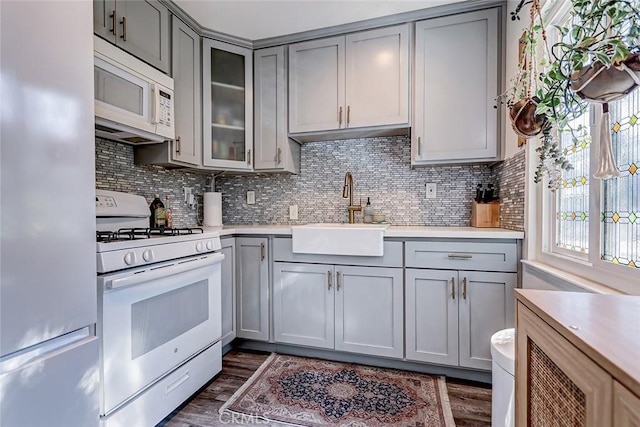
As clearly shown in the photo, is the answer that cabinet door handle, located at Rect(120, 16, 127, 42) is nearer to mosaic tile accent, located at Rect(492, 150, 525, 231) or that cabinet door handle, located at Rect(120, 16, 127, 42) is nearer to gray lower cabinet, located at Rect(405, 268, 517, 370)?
gray lower cabinet, located at Rect(405, 268, 517, 370)

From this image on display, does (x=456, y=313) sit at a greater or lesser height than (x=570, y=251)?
lesser

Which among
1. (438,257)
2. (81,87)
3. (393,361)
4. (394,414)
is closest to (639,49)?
(438,257)

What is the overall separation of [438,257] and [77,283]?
1736mm

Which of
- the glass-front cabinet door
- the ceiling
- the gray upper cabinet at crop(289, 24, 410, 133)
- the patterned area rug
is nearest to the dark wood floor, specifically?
the patterned area rug

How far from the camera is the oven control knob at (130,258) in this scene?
4.25 feet

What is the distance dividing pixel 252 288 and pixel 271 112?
4.51 feet

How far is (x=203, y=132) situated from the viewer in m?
2.29

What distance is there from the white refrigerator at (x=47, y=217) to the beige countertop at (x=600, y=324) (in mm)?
1318

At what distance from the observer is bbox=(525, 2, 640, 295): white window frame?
0.99 metres

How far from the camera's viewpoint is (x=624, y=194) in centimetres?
98

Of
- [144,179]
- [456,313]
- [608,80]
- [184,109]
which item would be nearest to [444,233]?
[456,313]

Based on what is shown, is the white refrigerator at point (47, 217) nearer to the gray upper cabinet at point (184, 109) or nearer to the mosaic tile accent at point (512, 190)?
the gray upper cabinet at point (184, 109)

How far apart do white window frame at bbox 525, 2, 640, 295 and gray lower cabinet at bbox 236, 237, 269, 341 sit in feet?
5.30

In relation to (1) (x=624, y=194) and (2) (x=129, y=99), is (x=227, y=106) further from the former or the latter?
(1) (x=624, y=194)
